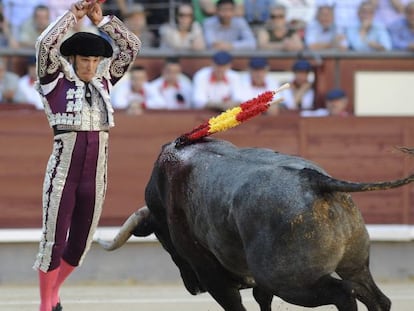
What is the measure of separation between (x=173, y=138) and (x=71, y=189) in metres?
2.55

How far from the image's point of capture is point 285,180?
3.45 meters

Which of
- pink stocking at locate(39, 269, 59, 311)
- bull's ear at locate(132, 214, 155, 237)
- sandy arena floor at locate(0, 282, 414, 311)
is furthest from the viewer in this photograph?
sandy arena floor at locate(0, 282, 414, 311)

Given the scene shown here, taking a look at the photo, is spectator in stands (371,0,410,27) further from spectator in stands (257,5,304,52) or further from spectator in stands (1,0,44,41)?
spectator in stands (1,0,44,41)

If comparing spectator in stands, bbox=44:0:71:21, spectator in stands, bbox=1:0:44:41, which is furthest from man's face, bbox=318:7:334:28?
spectator in stands, bbox=1:0:44:41

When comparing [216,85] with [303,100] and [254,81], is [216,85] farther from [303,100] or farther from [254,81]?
[303,100]

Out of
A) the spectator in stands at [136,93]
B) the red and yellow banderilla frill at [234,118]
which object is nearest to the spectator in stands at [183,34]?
the spectator in stands at [136,93]

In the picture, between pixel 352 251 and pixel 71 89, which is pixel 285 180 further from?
pixel 71 89

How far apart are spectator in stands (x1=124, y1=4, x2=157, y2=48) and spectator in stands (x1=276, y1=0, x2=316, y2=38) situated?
43.8 inches

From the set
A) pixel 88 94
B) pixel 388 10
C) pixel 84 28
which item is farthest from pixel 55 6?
pixel 88 94

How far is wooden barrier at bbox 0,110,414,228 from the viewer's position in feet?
23.3

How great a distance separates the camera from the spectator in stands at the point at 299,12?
26.6 ft

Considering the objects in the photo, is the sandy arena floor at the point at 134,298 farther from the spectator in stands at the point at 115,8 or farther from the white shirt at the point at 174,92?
the spectator in stands at the point at 115,8

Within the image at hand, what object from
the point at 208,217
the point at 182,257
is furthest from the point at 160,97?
the point at 208,217

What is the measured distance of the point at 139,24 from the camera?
25.7 ft
